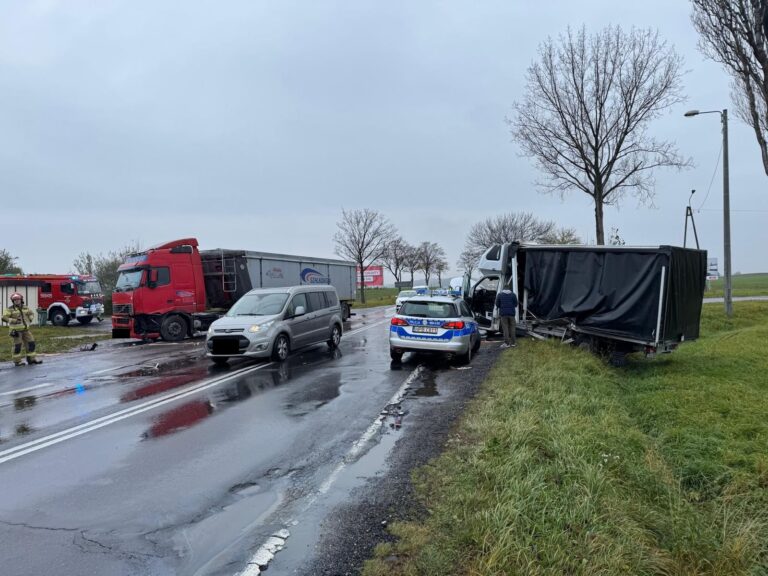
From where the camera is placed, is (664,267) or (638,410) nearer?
(638,410)

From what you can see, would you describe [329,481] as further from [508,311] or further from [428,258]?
[428,258]

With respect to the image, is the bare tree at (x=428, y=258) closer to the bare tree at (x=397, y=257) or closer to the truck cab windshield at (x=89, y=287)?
the bare tree at (x=397, y=257)

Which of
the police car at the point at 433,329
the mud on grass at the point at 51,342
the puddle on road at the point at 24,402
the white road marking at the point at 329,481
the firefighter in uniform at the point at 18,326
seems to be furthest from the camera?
the mud on grass at the point at 51,342

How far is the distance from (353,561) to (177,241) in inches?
700

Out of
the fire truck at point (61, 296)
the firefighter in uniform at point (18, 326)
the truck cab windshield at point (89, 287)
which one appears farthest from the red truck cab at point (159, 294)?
the truck cab windshield at point (89, 287)

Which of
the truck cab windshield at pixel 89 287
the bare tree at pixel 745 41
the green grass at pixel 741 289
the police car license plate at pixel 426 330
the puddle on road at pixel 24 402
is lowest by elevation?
the green grass at pixel 741 289

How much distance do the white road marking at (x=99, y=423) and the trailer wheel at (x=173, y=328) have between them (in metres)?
9.55

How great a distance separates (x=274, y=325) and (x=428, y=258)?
52394mm

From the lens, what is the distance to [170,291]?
18.4 meters

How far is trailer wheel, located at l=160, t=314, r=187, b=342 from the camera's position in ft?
60.5

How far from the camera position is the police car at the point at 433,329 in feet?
36.7

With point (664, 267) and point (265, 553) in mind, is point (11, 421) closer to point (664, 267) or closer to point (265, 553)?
point (265, 553)

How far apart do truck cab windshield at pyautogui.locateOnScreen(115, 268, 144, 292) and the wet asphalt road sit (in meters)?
7.71

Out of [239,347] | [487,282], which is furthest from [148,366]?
[487,282]
